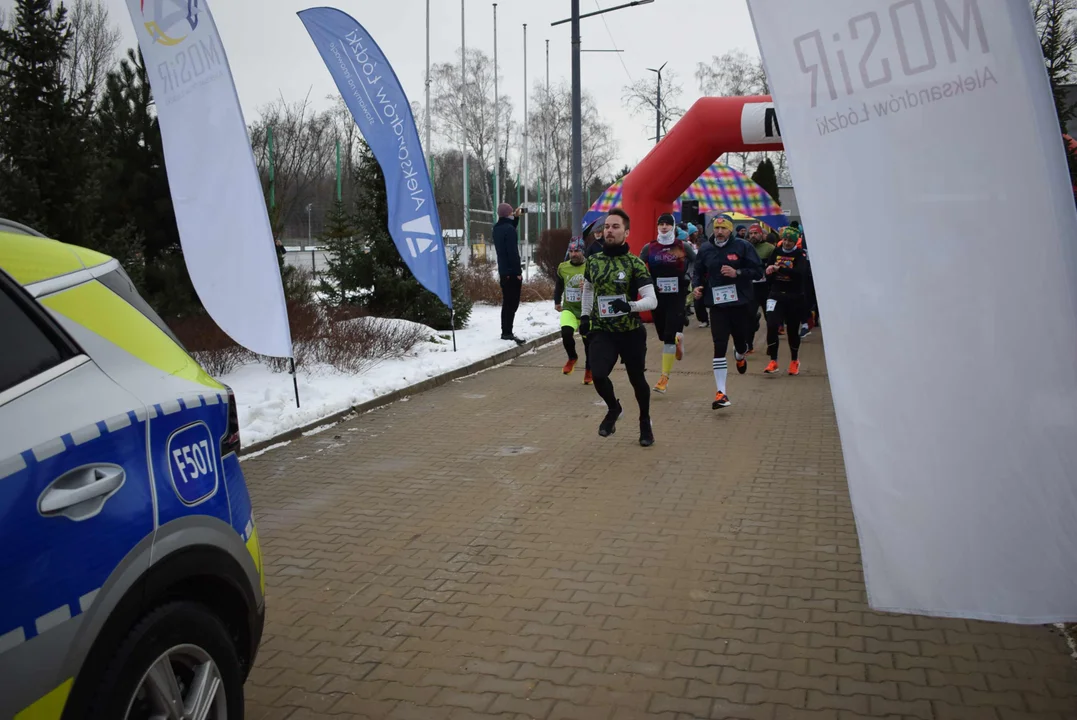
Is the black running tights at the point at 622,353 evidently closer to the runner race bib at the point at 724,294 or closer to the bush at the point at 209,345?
the runner race bib at the point at 724,294

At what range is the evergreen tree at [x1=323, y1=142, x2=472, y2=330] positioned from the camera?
16.7m

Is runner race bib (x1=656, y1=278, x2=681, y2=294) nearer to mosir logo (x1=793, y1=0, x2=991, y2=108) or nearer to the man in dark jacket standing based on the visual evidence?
the man in dark jacket standing

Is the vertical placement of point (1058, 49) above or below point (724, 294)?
above

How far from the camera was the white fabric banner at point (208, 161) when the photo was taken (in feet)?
29.1

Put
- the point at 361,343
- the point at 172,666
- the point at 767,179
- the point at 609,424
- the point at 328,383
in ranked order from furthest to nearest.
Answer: the point at 767,179
the point at 361,343
the point at 328,383
the point at 609,424
the point at 172,666

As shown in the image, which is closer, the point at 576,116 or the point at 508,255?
the point at 508,255

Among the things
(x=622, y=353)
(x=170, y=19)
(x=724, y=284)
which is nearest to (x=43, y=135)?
(x=170, y=19)

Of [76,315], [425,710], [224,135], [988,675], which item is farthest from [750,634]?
[224,135]

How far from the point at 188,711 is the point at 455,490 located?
457 cm

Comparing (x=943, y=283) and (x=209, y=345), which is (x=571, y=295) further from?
(x=943, y=283)

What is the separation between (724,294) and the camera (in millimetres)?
10688

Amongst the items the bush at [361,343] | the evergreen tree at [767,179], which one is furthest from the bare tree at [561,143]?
the bush at [361,343]

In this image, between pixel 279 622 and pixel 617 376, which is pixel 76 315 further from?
pixel 617 376

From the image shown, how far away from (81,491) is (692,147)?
1833cm
